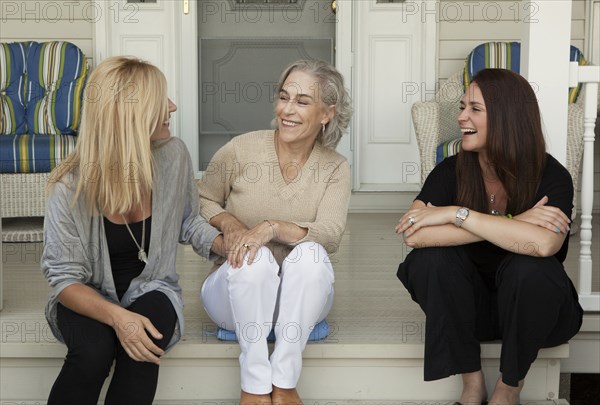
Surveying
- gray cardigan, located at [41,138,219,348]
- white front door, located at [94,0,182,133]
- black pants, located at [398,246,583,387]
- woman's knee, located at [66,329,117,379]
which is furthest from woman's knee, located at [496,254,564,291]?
white front door, located at [94,0,182,133]

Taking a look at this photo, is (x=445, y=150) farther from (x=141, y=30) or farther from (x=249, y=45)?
(x=249, y=45)

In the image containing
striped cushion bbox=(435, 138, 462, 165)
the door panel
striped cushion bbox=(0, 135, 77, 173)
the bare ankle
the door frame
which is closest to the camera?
the bare ankle

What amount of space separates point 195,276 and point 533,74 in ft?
5.06

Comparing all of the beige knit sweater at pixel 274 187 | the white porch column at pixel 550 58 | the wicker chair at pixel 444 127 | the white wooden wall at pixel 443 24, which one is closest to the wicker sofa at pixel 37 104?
the white wooden wall at pixel 443 24

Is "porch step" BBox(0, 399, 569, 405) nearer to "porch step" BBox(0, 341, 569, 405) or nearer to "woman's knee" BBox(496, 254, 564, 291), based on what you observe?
"porch step" BBox(0, 341, 569, 405)

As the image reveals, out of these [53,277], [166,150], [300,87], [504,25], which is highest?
[504,25]

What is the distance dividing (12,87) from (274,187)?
2639 millimetres

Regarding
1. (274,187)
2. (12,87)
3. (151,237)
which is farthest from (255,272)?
(12,87)

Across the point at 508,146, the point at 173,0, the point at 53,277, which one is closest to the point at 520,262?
the point at 508,146

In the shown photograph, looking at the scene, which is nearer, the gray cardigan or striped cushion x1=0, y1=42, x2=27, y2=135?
the gray cardigan

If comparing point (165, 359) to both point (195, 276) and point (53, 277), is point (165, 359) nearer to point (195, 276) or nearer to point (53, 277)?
point (53, 277)

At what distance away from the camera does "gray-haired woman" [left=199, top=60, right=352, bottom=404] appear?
2.38 m

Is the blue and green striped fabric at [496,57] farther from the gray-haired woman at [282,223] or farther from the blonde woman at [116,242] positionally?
the blonde woman at [116,242]

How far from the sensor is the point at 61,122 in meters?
4.73
